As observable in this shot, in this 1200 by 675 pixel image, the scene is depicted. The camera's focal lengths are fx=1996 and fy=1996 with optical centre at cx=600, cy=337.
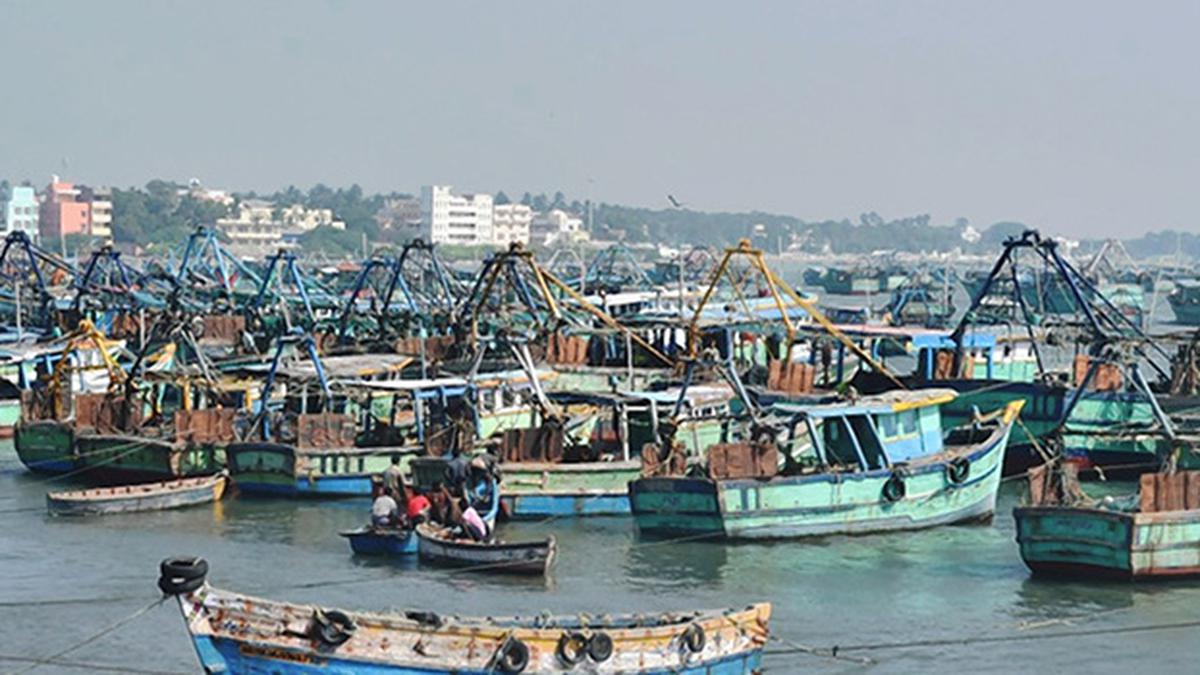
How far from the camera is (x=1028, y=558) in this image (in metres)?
32.1

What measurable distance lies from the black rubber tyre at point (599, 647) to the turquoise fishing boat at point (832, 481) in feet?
40.7

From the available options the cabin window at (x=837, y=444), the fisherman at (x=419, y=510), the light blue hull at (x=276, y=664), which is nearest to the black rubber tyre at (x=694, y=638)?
the light blue hull at (x=276, y=664)

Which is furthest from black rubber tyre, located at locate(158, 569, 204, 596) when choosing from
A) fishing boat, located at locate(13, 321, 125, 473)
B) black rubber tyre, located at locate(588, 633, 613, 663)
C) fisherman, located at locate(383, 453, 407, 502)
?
fishing boat, located at locate(13, 321, 125, 473)

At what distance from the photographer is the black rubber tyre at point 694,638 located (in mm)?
23000

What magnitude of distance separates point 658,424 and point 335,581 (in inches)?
338

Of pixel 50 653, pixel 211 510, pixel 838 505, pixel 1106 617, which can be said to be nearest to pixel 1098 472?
pixel 838 505

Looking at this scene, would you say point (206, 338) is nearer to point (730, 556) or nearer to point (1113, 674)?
point (730, 556)

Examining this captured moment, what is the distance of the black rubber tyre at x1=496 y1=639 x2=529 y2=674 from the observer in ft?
72.9

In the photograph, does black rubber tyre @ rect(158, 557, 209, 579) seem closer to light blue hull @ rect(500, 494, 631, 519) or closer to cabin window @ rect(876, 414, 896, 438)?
light blue hull @ rect(500, 494, 631, 519)

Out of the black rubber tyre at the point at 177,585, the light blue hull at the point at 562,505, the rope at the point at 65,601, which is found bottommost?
the rope at the point at 65,601

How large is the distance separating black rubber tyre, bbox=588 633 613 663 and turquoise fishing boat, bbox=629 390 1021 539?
40.7 ft

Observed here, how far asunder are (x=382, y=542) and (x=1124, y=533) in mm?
12289

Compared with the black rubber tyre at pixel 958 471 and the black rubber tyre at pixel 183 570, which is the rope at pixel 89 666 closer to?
the black rubber tyre at pixel 183 570

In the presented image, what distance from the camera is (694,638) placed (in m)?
23.0
